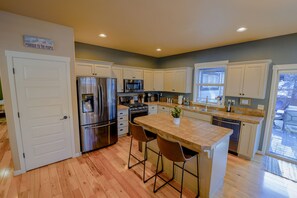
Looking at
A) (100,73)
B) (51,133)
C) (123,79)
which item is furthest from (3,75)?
(123,79)

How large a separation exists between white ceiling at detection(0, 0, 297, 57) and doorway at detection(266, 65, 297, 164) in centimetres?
94

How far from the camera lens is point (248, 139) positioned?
2.91 metres

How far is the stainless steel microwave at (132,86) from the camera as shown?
14.6 ft

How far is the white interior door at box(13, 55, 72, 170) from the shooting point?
90.9 inches

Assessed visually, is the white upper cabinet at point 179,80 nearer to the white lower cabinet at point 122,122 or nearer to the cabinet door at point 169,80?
the cabinet door at point 169,80

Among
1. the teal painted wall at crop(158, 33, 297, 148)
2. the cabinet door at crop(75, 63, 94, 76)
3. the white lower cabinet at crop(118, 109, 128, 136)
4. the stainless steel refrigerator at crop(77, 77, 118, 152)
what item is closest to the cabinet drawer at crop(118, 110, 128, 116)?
the white lower cabinet at crop(118, 109, 128, 136)

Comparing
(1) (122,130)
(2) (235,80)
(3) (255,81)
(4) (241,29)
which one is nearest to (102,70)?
(1) (122,130)

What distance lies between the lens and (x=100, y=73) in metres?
3.75

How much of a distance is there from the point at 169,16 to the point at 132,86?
2721mm

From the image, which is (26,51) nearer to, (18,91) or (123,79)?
(18,91)

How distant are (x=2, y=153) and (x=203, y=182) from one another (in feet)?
14.2

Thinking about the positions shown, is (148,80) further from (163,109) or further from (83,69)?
(83,69)

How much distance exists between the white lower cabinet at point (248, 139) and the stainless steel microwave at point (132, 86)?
317cm

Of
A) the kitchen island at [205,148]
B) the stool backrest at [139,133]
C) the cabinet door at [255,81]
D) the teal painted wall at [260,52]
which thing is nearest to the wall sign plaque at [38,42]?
the stool backrest at [139,133]
